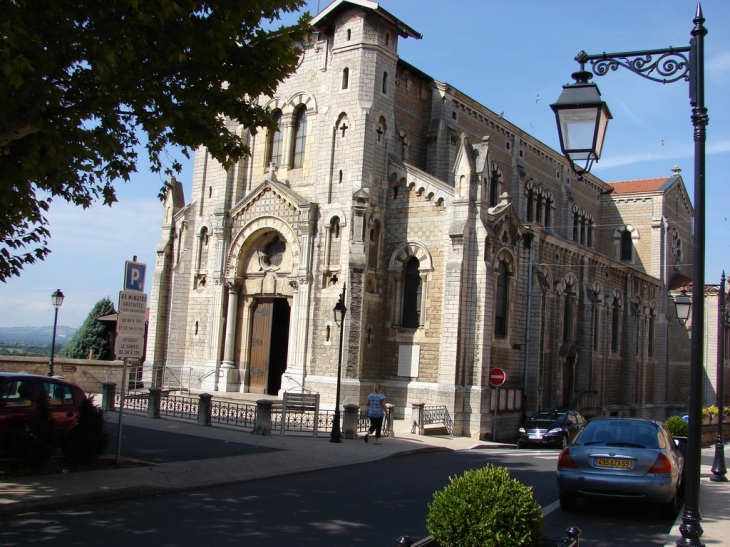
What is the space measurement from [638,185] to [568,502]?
44.1m

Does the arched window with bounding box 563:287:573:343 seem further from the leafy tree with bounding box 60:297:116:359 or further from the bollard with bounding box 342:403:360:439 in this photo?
the leafy tree with bounding box 60:297:116:359

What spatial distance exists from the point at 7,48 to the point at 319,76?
68.5ft

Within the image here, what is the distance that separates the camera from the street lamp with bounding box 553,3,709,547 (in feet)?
24.4

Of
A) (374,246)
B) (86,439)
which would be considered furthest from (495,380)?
(86,439)

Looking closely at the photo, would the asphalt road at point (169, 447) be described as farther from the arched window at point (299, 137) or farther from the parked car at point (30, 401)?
the arched window at point (299, 137)

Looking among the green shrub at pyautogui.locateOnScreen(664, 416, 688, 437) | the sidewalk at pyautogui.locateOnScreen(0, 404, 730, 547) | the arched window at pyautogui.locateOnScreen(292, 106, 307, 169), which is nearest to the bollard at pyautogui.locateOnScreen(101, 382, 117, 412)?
the sidewalk at pyautogui.locateOnScreen(0, 404, 730, 547)

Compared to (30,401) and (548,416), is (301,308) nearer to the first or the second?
(548,416)

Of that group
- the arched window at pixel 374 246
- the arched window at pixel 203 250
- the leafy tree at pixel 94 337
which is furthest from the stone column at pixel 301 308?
the leafy tree at pixel 94 337

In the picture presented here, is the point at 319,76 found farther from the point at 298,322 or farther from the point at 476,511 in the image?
the point at 476,511

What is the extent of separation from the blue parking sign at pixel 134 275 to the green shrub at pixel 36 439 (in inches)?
97.1

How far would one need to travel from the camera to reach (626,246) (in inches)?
1933

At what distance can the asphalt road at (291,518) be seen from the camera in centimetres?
877

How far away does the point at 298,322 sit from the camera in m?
27.2

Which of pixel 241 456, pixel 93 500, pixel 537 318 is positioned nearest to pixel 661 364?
pixel 537 318
